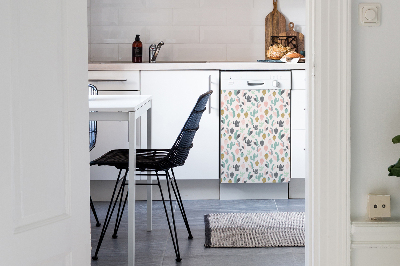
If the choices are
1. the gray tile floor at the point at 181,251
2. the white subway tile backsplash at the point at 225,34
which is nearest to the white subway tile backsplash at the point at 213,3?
the white subway tile backsplash at the point at 225,34

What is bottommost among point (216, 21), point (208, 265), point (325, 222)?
point (208, 265)

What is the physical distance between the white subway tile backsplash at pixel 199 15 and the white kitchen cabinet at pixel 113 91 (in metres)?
0.89

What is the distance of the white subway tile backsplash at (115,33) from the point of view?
440 cm

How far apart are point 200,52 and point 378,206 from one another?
2.98m

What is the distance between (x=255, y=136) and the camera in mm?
3758

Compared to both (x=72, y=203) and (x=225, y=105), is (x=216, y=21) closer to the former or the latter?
(x=225, y=105)

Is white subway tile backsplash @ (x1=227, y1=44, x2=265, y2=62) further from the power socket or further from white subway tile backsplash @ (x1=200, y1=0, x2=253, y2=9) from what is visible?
the power socket

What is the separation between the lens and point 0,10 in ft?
3.76

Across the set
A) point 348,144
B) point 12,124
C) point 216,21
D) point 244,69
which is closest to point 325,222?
point 348,144

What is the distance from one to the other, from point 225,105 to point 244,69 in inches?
12.4

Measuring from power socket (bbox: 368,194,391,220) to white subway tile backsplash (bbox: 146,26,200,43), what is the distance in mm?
3004

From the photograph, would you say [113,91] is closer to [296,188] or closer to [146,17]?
[146,17]

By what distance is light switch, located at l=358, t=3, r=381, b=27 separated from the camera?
1639 mm

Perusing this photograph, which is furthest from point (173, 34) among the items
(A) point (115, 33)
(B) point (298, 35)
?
(B) point (298, 35)
